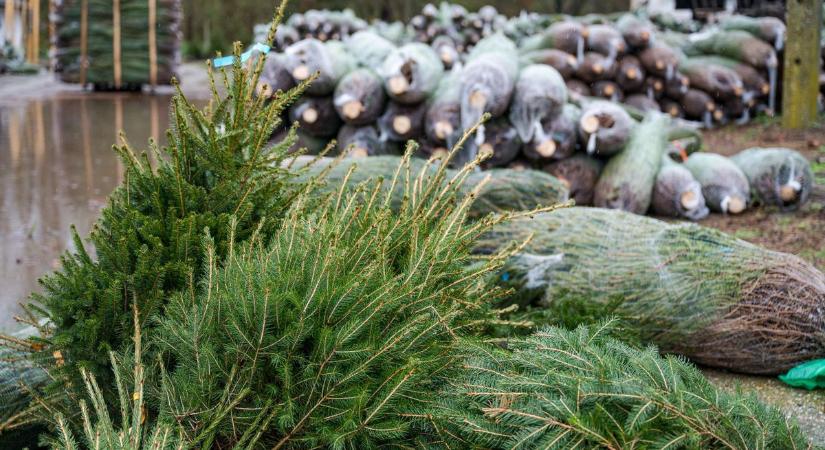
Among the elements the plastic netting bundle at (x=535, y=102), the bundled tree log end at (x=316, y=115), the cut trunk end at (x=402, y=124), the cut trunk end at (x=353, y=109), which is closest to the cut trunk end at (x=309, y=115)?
the bundled tree log end at (x=316, y=115)

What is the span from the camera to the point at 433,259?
204 centimetres

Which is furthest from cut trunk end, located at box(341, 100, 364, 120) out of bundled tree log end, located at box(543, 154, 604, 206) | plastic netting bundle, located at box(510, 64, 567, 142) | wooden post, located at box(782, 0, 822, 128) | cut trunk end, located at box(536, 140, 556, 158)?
wooden post, located at box(782, 0, 822, 128)

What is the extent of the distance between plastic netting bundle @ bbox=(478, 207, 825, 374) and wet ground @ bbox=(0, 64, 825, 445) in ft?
0.53

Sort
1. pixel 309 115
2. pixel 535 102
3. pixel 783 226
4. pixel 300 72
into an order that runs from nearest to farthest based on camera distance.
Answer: pixel 783 226, pixel 535 102, pixel 300 72, pixel 309 115

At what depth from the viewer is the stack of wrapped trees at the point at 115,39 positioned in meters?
15.4

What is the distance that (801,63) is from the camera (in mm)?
10008

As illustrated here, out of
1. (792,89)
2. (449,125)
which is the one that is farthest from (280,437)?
(792,89)

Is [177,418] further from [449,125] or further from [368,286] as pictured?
[449,125]

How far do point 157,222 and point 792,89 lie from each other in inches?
386

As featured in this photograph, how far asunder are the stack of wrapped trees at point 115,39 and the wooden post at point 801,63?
1097 centimetres

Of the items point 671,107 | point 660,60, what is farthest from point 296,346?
point 671,107

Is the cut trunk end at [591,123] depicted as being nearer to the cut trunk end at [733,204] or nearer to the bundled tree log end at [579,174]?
the bundled tree log end at [579,174]

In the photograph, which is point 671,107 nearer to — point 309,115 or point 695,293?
point 309,115

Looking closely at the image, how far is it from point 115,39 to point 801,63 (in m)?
11.8
